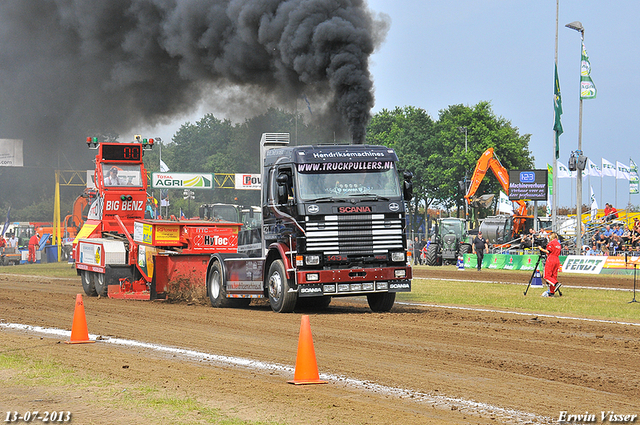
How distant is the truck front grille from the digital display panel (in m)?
10.3

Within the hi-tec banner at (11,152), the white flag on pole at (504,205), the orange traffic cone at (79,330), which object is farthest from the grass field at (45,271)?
the white flag on pole at (504,205)

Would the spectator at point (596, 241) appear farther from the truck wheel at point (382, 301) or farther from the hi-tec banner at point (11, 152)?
the hi-tec banner at point (11, 152)

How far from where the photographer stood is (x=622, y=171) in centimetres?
6356

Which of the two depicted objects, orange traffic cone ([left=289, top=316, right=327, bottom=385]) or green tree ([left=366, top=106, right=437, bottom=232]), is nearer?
orange traffic cone ([left=289, top=316, right=327, bottom=385])

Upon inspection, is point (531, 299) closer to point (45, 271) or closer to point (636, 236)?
point (636, 236)

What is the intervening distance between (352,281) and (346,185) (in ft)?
6.21

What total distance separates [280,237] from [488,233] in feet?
101

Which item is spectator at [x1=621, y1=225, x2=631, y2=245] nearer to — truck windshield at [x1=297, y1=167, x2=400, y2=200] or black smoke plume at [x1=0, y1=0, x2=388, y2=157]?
black smoke plume at [x1=0, y1=0, x2=388, y2=157]

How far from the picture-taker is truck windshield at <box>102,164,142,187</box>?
22281mm

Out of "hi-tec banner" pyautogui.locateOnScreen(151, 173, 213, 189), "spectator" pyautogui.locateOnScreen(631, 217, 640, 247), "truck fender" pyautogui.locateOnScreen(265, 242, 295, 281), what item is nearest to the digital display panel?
"truck fender" pyautogui.locateOnScreen(265, 242, 295, 281)

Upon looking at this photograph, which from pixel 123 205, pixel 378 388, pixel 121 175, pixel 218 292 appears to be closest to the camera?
pixel 378 388

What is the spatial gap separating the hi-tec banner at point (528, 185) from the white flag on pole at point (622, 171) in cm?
2584

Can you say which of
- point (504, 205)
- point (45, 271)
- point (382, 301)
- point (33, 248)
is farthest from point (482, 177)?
point (382, 301)

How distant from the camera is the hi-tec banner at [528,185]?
4022 cm
